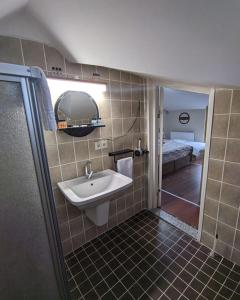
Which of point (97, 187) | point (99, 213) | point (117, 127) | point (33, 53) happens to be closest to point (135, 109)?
point (117, 127)

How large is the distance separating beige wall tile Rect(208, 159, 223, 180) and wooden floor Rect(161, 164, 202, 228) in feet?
2.88

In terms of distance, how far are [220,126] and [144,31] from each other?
45.1 inches

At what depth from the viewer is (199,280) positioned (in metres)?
1.44

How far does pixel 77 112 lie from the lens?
1.59m

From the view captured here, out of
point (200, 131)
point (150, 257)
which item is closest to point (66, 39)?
point (150, 257)

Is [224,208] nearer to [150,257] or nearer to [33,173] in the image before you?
[150,257]

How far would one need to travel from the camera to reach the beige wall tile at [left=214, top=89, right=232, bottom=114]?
4.61 ft

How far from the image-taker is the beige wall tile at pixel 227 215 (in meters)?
1.52

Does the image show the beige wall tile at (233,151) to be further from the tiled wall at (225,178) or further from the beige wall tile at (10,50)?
the beige wall tile at (10,50)

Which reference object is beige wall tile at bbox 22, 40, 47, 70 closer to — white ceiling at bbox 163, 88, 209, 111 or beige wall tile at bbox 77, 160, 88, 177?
beige wall tile at bbox 77, 160, 88, 177

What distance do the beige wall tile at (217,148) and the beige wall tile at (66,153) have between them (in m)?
1.41

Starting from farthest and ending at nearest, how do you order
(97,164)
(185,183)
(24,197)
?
1. (185,183)
2. (97,164)
3. (24,197)

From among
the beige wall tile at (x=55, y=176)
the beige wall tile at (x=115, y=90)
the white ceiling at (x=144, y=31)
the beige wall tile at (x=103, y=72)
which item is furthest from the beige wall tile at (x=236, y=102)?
the beige wall tile at (x=55, y=176)

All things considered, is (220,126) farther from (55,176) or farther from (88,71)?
(55,176)
